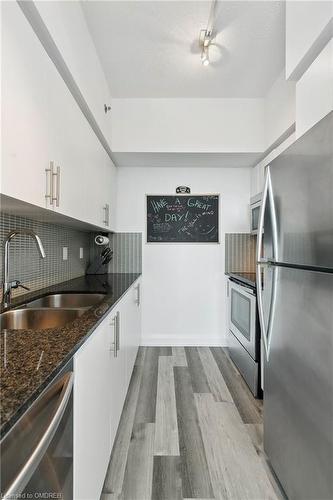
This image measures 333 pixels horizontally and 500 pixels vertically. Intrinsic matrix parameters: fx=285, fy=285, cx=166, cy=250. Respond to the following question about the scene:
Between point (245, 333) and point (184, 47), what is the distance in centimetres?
233

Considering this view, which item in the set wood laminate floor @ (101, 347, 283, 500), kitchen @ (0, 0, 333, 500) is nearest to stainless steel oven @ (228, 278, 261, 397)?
kitchen @ (0, 0, 333, 500)

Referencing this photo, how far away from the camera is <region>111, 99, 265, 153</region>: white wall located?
111 inches

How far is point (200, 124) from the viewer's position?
2834 millimetres

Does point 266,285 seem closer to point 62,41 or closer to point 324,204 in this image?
point 324,204

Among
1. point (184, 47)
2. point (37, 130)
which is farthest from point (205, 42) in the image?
point (37, 130)

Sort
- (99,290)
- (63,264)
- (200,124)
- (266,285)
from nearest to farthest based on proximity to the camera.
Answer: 1. (266,285)
2. (99,290)
3. (63,264)
4. (200,124)

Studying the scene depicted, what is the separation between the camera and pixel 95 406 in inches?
44.7

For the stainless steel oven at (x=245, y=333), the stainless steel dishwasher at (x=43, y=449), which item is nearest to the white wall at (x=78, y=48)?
the stainless steel dishwasher at (x=43, y=449)

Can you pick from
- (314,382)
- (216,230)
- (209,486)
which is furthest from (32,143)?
(216,230)

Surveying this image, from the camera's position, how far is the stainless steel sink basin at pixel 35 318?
4.60ft

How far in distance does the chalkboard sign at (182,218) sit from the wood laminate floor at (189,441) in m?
1.52

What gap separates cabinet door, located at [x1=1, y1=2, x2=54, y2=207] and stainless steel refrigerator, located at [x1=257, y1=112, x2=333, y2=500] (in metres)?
1.11

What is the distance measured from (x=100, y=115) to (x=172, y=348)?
2537mm

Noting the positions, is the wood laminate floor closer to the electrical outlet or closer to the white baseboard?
the white baseboard
